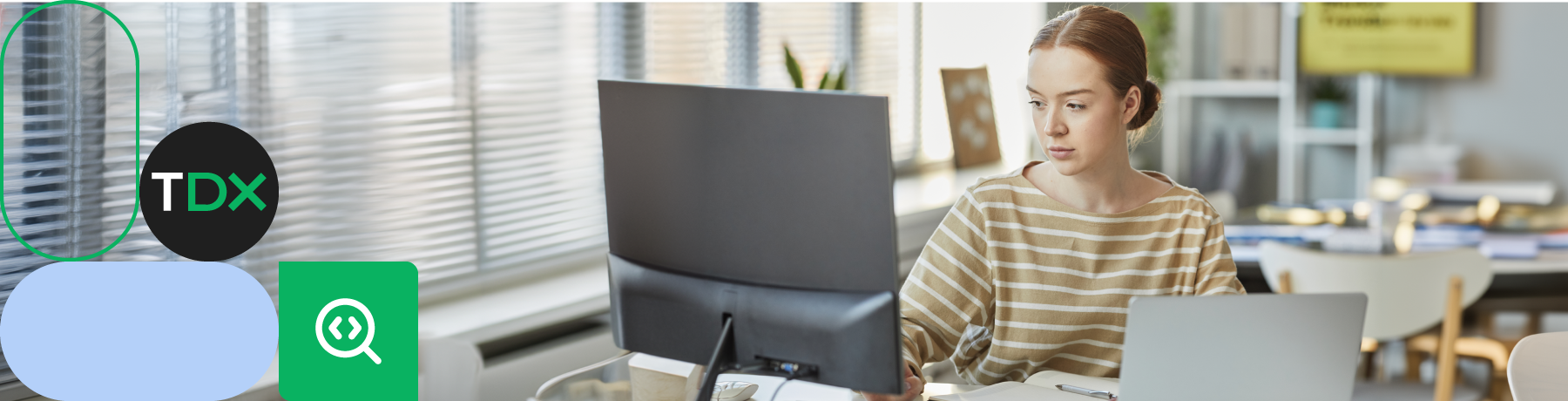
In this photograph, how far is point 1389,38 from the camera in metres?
4.35

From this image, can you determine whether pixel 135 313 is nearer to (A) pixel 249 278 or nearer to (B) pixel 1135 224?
(A) pixel 249 278

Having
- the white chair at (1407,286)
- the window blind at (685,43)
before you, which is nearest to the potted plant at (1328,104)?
the white chair at (1407,286)

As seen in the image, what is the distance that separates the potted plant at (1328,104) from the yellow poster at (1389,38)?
3.1 inches

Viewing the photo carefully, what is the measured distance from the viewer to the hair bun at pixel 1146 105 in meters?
1.34

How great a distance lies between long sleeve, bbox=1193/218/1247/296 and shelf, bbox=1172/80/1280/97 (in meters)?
3.63

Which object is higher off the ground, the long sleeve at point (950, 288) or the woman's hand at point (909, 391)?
the long sleeve at point (950, 288)

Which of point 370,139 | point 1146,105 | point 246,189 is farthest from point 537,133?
point 1146,105

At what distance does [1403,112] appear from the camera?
4438 mm

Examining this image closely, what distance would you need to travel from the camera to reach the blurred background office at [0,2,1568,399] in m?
1.90

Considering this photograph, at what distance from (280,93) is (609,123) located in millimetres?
1298

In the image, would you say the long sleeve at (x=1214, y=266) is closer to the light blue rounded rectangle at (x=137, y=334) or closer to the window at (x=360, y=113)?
the light blue rounded rectangle at (x=137, y=334)

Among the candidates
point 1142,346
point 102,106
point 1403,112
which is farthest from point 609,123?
point 1403,112

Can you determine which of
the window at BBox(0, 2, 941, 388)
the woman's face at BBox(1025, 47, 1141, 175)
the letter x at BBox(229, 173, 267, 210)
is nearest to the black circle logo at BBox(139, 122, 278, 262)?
the letter x at BBox(229, 173, 267, 210)

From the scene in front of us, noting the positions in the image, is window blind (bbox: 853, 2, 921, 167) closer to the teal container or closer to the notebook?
the teal container
